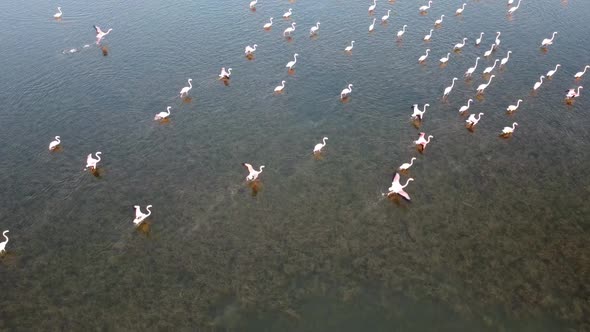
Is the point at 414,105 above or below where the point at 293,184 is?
below

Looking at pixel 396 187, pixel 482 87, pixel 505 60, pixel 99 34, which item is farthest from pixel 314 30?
pixel 396 187

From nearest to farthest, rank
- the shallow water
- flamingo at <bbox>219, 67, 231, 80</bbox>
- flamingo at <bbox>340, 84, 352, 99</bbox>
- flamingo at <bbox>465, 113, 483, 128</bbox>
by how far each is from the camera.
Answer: the shallow water < flamingo at <bbox>465, 113, 483, 128</bbox> < flamingo at <bbox>340, 84, 352, 99</bbox> < flamingo at <bbox>219, 67, 231, 80</bbox>

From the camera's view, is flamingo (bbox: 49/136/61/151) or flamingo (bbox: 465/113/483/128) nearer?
flamingo (bbox: 49/136/61/151)

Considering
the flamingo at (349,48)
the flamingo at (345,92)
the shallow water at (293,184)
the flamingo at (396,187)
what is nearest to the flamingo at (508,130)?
the shallow water at (293,184)

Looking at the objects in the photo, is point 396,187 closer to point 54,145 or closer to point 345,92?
point 345,92

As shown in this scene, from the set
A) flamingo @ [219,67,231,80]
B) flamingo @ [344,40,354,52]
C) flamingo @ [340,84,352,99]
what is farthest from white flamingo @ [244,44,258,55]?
flamingo @ [340,84,352,99]

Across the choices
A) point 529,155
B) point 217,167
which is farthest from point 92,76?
point 529,155

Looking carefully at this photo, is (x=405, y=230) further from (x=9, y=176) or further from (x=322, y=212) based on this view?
(x=9, y=176)

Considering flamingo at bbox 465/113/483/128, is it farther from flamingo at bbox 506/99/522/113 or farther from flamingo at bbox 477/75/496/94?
flamingo at bbox 477/75/496/94
